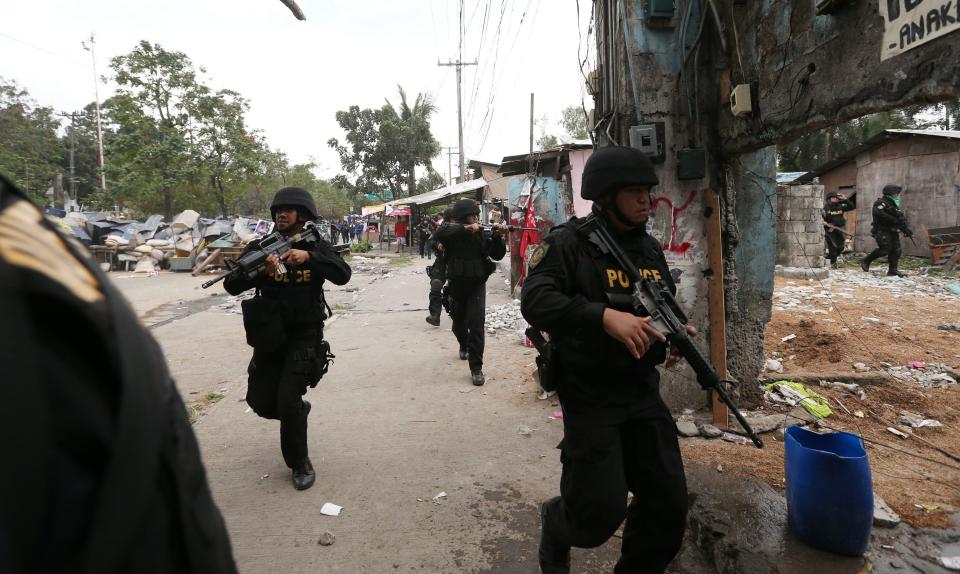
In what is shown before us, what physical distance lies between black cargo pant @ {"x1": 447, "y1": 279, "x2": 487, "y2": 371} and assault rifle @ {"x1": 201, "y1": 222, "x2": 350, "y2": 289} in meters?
2.27

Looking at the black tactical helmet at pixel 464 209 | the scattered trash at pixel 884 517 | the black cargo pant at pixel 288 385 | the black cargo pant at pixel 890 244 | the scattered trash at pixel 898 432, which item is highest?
the black tactical helmet at pixel 464 209

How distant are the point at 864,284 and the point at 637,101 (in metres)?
8.66

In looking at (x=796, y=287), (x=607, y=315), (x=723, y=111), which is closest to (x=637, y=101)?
(x=723, y=111)

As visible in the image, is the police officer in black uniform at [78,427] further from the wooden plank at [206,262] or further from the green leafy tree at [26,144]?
the green leafy tree at [26,144]

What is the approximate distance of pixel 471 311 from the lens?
5438mm

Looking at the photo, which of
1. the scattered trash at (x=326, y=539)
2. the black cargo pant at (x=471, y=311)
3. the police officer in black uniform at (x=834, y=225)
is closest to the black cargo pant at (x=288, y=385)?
the scattered trash at (x=326, y=539)

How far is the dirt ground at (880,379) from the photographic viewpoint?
3.23 m

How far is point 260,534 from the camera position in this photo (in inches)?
111

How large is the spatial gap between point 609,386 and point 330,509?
6.04 feet

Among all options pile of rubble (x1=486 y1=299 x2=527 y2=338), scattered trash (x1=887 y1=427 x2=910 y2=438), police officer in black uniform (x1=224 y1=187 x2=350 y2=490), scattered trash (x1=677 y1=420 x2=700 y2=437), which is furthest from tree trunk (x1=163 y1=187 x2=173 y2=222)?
scattered trash (x1=887 y1=427 x2=910 y2=438)

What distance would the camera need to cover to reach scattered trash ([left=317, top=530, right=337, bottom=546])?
2715mm

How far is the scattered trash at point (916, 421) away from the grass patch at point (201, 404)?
5.61 meters

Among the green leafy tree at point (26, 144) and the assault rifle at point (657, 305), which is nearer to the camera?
the assault rifle at point (657, 305)

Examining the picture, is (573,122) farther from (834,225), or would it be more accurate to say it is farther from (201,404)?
(201,404)
